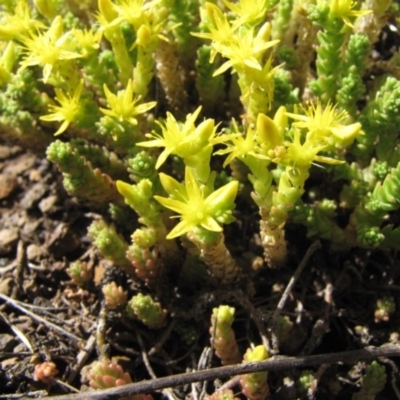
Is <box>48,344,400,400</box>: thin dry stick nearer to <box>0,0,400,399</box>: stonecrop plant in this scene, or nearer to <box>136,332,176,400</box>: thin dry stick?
<box>0,0,400,399</box>: stonecrop plant

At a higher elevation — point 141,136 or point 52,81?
point 52,81

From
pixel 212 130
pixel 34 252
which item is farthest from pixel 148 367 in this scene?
pixel 212 130

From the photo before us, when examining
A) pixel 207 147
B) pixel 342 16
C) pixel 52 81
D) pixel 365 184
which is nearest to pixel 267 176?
pixel 207 147

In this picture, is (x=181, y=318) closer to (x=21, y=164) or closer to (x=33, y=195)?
(x=33, y=195)

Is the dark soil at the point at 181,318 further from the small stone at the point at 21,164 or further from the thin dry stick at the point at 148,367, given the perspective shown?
the small stone at the point at 21,164

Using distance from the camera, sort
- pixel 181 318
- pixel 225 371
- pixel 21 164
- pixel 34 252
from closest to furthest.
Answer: pixel 225 371
pixel 181 318
pixel 34 252
pixel 21 164

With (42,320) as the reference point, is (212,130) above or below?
above

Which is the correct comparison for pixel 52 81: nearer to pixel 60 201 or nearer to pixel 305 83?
pixel 60 201
